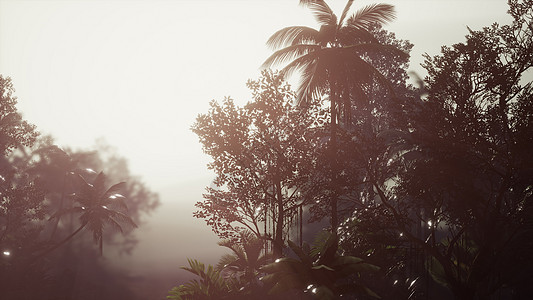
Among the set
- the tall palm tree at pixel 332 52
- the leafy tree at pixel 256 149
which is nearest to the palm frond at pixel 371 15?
the tall palm tree at pixel 332 52

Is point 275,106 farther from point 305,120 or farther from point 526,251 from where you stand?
point 526,251

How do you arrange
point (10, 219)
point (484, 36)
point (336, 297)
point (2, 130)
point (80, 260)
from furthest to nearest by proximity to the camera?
point (80, 260) < point (10, 219) < point (2, 130) < point (484, 36) < point (336, 297)

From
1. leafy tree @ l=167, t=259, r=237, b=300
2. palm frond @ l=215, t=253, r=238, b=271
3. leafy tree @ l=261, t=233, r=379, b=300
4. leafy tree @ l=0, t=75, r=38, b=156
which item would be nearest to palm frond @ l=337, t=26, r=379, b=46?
leafy tree @ l=261, t=233, r=379, b=300

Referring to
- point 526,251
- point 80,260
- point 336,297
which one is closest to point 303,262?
point 336,297

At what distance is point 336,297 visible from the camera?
41.2ft

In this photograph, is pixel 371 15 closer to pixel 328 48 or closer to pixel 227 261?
pixel 328 48

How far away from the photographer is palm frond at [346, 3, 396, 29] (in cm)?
1720

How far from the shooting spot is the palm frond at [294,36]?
56.9 feet

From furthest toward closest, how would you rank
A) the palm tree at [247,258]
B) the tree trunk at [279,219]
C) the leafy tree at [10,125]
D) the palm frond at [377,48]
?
the leafy tree at [10,125]
the palm tree at [247,258]
the palm frond at [377,48]
the tree trunk at [279,219]

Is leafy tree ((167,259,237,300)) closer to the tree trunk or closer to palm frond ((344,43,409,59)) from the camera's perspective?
the tree trunk

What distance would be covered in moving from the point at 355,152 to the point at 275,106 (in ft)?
10.7

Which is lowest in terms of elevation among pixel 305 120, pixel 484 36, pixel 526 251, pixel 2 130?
pixel 526 251

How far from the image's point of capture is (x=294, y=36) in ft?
57.2

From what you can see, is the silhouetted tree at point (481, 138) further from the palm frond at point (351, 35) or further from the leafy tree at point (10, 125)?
the leafy tree at point (10, 125)
